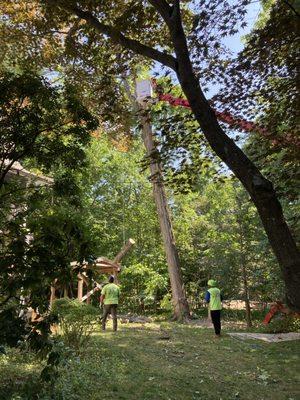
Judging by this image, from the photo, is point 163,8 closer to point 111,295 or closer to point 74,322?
point 74,322

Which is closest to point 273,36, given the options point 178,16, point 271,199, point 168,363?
point 178,16

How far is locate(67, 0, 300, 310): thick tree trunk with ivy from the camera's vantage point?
4.26 meters

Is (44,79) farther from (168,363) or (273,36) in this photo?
(168,363)

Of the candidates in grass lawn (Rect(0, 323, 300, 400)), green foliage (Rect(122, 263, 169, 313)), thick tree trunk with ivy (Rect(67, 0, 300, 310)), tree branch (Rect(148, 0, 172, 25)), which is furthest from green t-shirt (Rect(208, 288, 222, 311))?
green foliage (Rect(122, 263, 169, 313))

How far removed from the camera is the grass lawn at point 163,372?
18.0ft

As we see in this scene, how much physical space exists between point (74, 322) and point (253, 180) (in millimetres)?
5838

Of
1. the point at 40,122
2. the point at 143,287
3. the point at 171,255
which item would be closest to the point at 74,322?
the point at 40,122

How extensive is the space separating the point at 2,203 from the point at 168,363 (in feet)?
15.9

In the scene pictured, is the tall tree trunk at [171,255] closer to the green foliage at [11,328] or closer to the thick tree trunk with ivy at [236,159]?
the thick tree trunk with ivy at [236,159]

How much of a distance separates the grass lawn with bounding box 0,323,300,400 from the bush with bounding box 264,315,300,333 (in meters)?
2.31

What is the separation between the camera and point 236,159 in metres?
4.71

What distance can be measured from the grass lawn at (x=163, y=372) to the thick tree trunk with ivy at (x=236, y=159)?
8.71ft

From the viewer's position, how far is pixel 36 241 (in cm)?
420

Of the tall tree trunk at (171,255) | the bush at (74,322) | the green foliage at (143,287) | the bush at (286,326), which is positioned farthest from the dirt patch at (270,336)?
the green foliage at (143,287)
